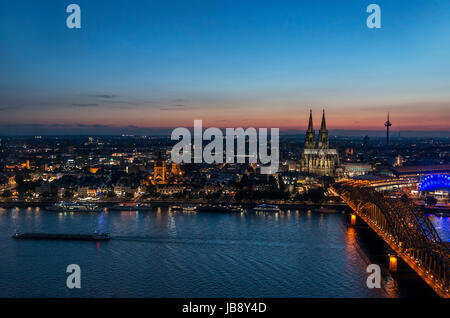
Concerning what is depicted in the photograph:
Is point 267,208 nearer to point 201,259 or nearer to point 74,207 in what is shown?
point 74,207

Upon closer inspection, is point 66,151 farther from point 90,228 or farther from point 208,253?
point 208,253

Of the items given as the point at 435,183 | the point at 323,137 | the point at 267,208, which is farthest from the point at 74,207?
the point at 323,137

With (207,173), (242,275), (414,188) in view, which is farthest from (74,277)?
(414,188)

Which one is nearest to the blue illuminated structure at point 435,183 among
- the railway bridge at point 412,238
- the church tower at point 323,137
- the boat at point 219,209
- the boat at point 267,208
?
the church tower at point 323,137

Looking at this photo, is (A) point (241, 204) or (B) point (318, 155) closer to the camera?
(A) point (241, 204)

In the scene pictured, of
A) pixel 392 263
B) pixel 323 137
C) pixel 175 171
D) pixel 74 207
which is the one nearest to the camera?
pixel 392 263

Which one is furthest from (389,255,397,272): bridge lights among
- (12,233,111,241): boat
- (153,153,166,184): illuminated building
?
(153,153,166,184): illuminated building

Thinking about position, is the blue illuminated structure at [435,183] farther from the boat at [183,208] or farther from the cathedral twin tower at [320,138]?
the boat at [183,208]
